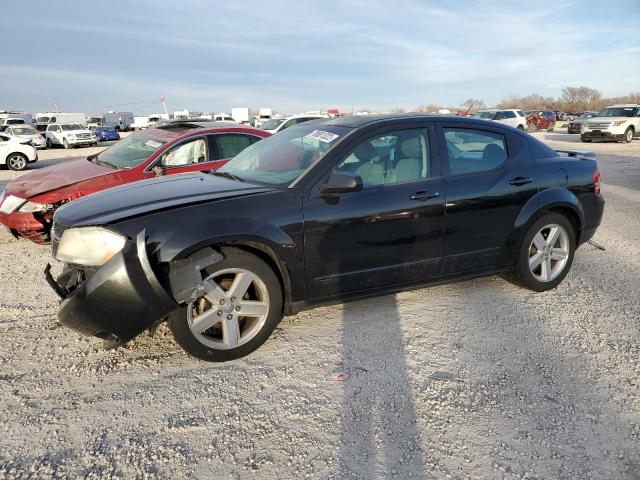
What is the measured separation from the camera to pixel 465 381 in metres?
2.88

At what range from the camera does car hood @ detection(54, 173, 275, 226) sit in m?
2.98

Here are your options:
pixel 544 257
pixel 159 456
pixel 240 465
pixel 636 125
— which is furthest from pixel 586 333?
pixel 636 125

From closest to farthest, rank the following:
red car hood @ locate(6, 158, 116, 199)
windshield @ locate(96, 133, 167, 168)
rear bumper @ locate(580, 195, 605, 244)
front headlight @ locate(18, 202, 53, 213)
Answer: rear bumper @ locate(580, 195, 605, 244) → front headlight @ locate(18, 202, 53, 213) → red car hood @ locate(6, 158, 116, 199) → windshield @ locate(96, 133, 167, 168)

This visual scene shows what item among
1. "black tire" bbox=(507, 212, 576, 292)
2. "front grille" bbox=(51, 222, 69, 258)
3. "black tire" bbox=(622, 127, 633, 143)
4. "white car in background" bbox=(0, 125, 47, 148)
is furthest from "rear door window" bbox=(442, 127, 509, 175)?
"white car in background" bbox=(0, 125, 47, 148)

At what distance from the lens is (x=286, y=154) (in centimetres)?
379

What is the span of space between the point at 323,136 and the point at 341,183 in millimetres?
718

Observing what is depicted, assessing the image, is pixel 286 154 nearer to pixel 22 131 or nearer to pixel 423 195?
pixel 423 195

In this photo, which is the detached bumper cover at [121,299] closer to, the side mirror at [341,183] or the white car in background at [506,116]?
the side mirror at [341,183]

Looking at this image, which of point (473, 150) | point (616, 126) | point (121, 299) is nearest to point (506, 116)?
point (616, 126)

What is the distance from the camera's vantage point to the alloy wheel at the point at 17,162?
54.5 ft

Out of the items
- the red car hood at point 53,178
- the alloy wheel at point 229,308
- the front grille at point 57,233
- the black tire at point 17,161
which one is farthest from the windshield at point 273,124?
the alloy wheel at point 229,308

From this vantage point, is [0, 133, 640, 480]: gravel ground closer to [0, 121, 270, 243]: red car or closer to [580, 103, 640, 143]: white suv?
[0, 121, 270, 243]: red car

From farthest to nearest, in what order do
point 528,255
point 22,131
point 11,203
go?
point 22,131 < point 11,203 < point 528,255

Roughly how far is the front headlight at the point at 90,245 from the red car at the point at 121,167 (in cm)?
271
